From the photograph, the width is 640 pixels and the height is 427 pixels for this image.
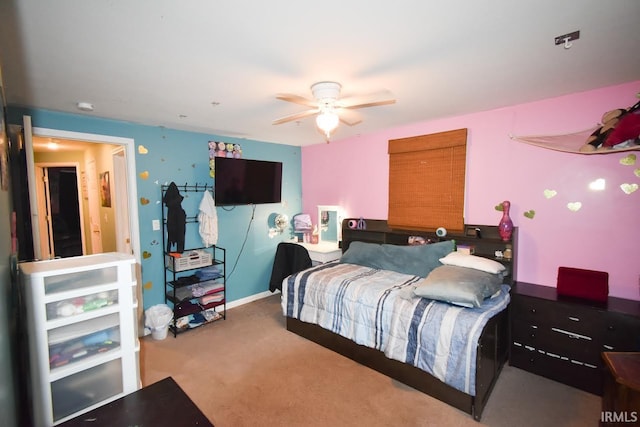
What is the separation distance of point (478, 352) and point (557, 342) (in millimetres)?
905

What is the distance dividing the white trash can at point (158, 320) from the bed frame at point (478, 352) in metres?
1.32

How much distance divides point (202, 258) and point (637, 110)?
165 inches

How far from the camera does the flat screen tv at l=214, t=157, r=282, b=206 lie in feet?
11.6

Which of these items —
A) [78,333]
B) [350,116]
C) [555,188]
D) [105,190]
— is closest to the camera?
[78,333]

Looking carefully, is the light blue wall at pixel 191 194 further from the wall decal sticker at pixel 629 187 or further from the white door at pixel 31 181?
the wall decal sticker at pixel 629 187

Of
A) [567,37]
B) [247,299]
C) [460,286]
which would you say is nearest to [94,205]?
[247,299]

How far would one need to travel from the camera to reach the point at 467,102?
2.62 metres

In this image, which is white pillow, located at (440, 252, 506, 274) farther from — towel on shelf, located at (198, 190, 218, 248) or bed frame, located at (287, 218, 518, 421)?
towel on shelf, located at (198, 190, 218, 248)

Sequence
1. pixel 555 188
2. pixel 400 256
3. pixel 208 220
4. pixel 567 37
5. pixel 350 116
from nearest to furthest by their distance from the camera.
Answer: pixel 567 37
pixel 555 188
pixel 350 116
pixel 400 256
pixel 208 220

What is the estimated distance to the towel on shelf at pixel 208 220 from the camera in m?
3.60

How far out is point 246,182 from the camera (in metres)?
3.79

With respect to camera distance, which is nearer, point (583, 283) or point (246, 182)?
point (583, 283)

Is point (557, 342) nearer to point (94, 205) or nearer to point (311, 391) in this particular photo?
point (311, 391)

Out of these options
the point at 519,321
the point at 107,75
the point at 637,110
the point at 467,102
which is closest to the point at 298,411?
the point at 519,321
